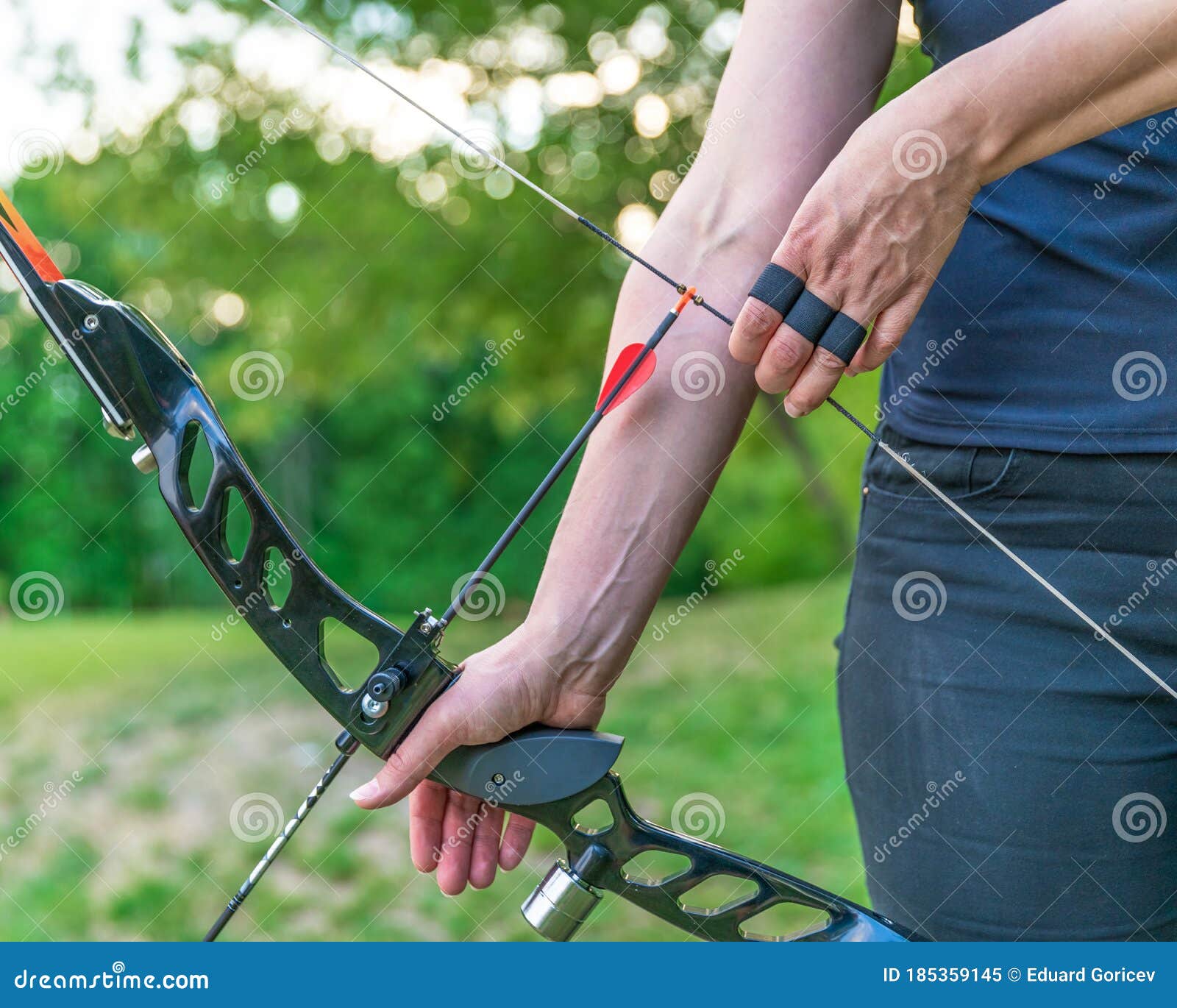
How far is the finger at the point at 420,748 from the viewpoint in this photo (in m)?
1.24

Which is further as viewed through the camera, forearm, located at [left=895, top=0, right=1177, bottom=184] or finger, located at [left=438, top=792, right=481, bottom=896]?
finger, located at [left=438, top=792, right=481, bottom=896]

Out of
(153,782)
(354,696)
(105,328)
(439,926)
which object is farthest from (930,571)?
(153,782)

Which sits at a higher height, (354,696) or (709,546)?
→ (354,696)

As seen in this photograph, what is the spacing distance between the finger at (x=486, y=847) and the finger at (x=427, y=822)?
1.9 inches

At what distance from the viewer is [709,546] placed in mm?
20859

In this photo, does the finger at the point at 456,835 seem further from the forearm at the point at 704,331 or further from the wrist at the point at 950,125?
the wrist at the point at 950,125

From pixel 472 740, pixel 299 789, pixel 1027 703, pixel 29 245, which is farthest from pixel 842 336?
pixel 299 789

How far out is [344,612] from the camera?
4.21 ft

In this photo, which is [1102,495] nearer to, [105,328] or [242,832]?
[105,328]

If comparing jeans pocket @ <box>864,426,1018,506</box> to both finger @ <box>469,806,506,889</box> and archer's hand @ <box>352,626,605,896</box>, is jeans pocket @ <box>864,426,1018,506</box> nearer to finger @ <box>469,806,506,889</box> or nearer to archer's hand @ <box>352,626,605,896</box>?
archer's hand @ <box>352,626,605,896</box>

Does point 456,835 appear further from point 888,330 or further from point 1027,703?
point 888,330

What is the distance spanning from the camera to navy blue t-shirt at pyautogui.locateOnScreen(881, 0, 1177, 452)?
3.82 ft

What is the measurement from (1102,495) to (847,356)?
322 millimetres

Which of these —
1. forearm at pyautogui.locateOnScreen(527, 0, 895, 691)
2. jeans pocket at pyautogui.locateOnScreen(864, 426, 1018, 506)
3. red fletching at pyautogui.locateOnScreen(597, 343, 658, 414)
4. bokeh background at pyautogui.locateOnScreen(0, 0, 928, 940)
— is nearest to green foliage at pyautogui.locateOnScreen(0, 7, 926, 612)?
bokeh background at pyautogui.locateOnScreen(0, 0, 928, 940)
